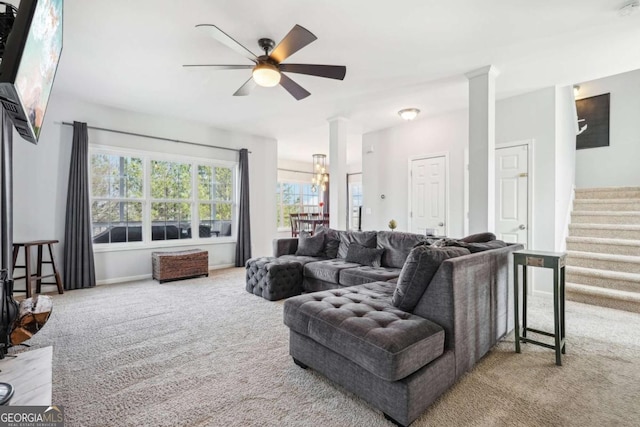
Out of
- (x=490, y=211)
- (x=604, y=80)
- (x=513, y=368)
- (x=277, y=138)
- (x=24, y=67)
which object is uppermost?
(x=604, y=80)

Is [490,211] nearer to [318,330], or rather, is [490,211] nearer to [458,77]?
[458,77]

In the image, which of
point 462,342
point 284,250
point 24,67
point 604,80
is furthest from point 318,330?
point 604,80

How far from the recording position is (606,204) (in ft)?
15.3

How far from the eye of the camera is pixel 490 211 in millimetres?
3543

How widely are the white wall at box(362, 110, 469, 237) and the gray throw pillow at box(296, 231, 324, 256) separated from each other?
1.93m

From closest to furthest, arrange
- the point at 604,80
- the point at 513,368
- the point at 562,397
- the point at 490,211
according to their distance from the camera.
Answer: the point at 562,397 < the point at 513,368 < the point at 490,211 < the point at 604,80

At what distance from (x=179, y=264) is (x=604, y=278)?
5.94 metres

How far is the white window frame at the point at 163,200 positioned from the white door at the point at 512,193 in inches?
186

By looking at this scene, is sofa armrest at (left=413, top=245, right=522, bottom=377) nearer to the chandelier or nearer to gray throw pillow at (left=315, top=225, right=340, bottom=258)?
gray throw pillow at (left=315, top=225, right=340, bottom=258)

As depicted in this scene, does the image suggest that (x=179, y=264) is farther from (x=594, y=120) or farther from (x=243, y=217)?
(x=594, y=120)

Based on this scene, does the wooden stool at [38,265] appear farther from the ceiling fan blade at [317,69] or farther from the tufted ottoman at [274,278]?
the ceiling fan blade at [317,69]

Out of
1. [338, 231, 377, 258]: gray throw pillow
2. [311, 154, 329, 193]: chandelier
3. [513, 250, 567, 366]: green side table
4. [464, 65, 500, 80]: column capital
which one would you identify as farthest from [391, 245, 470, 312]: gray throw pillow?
[311, 154, 329, 193]: chandelier

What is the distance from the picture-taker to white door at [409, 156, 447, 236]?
5117mm

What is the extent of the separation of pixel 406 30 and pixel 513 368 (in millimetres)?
2907
